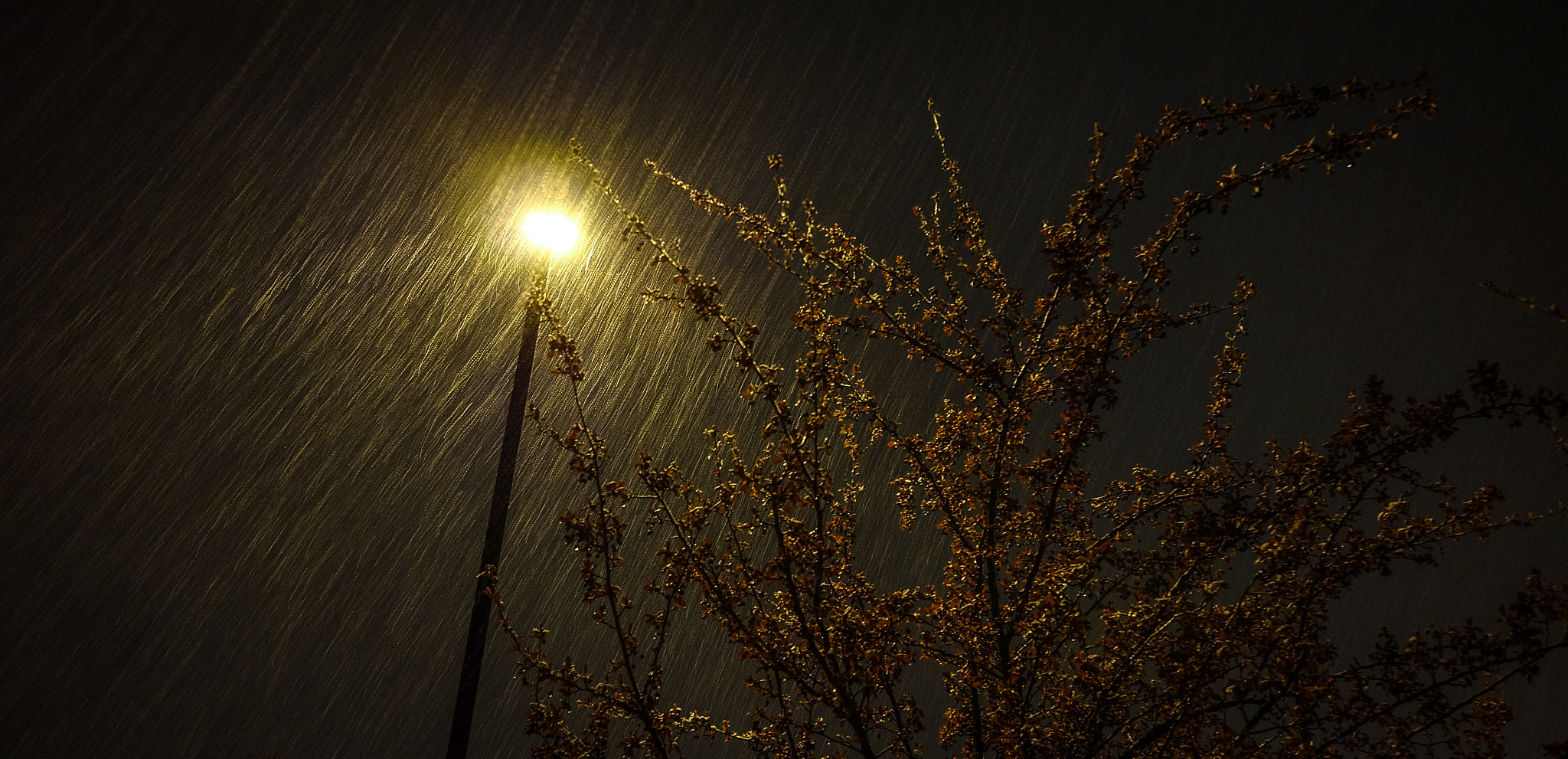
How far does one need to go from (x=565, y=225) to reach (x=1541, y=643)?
5.78 meters

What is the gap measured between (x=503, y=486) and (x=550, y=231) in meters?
1.78

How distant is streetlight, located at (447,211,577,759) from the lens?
4.40 m

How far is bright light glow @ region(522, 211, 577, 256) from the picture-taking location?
17.5ft

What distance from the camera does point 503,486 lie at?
15.4 ft

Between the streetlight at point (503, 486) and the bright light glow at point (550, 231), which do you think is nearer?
the streetlight at point (503, 486)

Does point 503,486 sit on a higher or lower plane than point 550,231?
lower

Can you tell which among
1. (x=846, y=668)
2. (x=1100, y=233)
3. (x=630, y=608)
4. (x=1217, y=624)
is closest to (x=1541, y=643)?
(x=1217, y=624)

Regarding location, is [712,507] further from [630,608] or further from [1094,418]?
[1094,418]

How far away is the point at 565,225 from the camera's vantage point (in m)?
5.38

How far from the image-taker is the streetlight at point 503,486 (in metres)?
4.40

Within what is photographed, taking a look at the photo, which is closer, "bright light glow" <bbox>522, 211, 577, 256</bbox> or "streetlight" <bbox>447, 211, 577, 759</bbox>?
"streetlight" <bbox>447, 211, 577, 759</bbox>

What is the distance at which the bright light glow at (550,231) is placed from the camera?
532cm

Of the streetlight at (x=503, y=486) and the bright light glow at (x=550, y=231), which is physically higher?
the bright light glow at (x=550, y=231)

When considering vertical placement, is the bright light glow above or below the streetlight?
above
